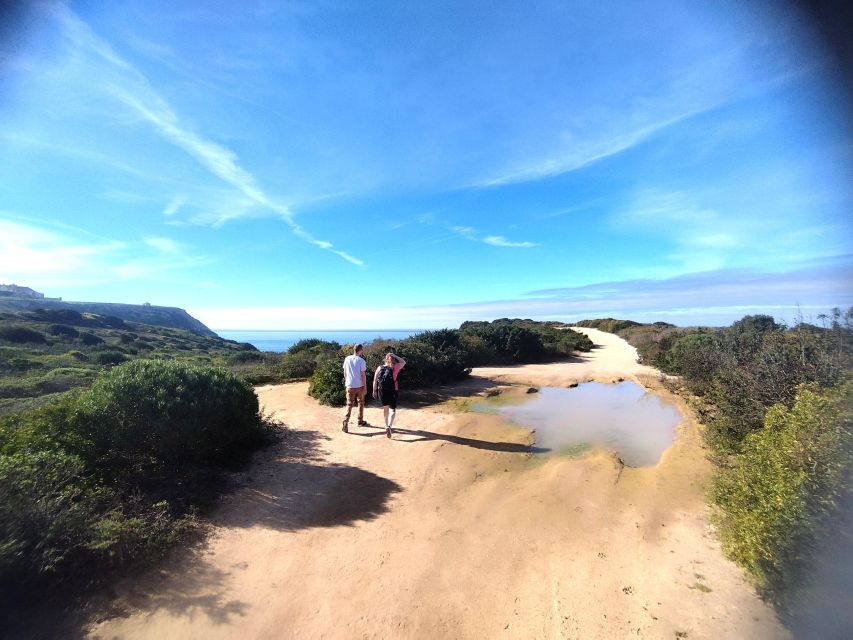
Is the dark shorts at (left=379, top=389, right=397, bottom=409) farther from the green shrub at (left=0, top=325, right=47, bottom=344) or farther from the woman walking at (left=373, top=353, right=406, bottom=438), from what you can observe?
the green shrub at (left=0, top=325, right=47, bottom=344)

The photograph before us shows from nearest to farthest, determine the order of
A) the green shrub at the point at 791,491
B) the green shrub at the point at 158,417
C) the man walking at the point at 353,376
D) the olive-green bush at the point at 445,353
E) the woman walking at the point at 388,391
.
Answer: the green shrub at the point at 791,491 → the green shrub at the point at 158,417 → the woman walking at the point at 388,391 → the man walking at the point at 353,376 → the olive-green bush at the point at 445,353

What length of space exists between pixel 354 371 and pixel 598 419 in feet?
19.5

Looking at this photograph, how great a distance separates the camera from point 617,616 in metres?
3.10

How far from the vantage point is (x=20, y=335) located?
2194cm

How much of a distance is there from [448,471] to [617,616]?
3170mm

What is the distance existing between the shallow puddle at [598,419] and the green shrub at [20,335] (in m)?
27.0

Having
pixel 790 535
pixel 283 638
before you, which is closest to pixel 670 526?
pixel 790 535

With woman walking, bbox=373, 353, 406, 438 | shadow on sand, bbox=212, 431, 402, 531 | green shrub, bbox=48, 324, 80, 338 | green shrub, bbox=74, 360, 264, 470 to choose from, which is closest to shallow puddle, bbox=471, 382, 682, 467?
woman walking, bbox=373, 353, 406, 438

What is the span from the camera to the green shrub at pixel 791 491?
2.75 metres

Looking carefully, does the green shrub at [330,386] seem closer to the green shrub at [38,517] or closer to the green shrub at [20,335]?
the green shrub at [38,517]

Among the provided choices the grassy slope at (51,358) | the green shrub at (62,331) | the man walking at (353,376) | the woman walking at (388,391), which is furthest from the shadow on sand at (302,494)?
the green shrub at (62,331)

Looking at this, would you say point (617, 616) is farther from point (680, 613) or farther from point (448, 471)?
point (448, 471)

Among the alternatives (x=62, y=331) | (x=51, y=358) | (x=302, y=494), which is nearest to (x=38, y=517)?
(x=302, y=494)

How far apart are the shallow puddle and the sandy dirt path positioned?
0.66 m
